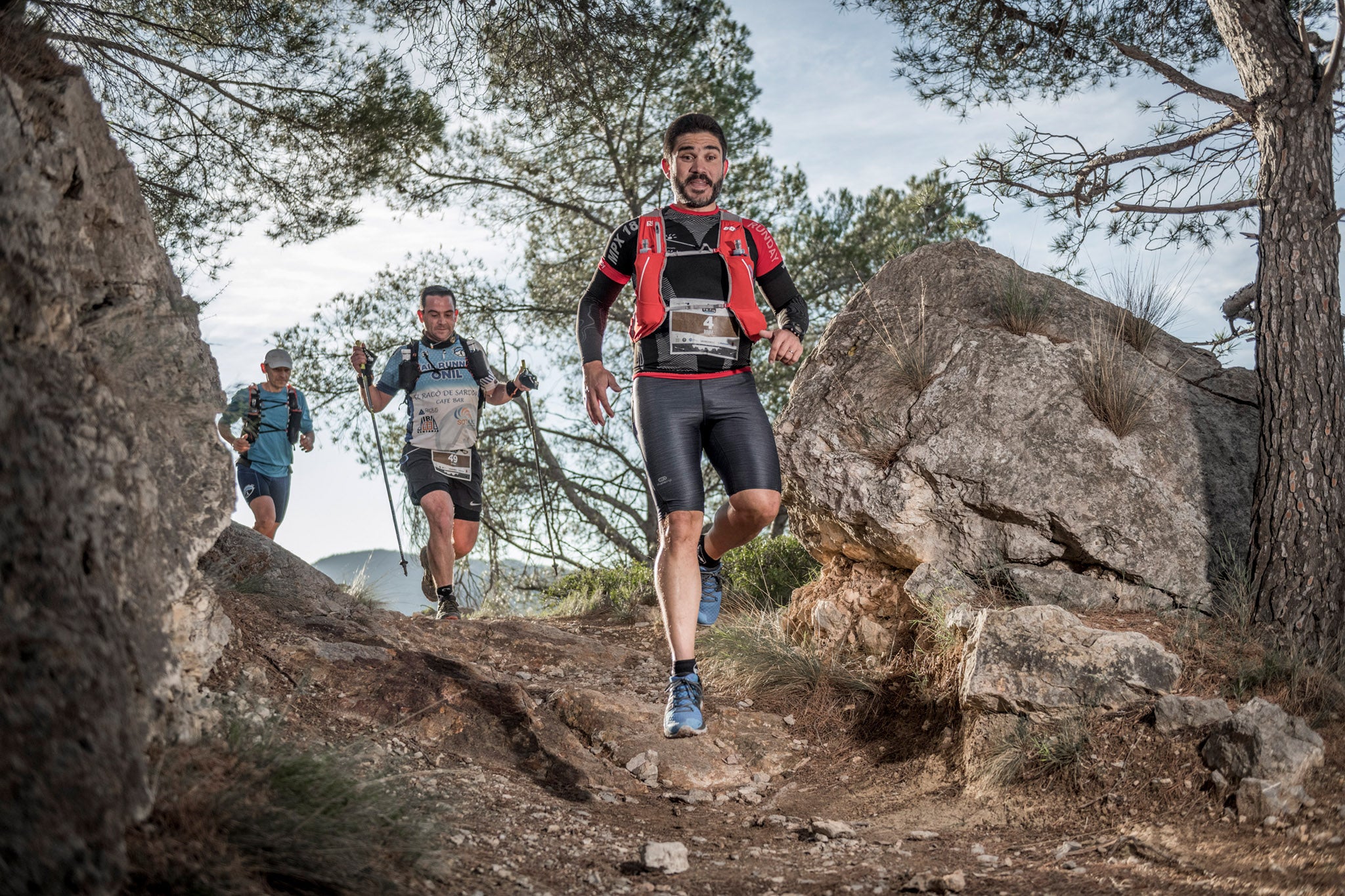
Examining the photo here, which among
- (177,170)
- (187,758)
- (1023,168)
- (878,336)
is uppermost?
(177,170)

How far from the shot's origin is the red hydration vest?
4.23m

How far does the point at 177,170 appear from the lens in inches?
277

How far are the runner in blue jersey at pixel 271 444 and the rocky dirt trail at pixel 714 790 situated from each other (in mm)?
2603

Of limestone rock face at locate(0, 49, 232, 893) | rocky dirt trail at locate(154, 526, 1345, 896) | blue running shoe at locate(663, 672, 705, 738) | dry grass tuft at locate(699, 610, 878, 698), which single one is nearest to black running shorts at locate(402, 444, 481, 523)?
rocky dirt trail at locate(154, 526, 1345, 896)

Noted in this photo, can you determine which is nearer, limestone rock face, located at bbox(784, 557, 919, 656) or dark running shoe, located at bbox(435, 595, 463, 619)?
limestone rock face, located at bbox(784, 557, 919, 656)

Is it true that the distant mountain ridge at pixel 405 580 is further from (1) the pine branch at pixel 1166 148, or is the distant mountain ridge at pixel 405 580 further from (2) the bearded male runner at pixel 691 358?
(1) the pine branch at pixel 1166 148

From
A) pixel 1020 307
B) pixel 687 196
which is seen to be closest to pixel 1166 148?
pixel 1020 307

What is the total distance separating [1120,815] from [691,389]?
7.96 feet

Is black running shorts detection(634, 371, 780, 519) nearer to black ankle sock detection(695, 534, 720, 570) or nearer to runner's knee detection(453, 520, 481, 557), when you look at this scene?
black ankle sock detection(695, 534, 720, 570)

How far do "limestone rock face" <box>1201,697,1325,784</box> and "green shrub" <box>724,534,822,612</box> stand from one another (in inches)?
146

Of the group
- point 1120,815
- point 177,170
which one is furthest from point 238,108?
point 1120,815

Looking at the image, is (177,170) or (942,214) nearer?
(177,170)

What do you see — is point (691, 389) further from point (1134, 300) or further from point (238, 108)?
point (238, 108)

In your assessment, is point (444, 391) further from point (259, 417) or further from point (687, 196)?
point (687, 196)
